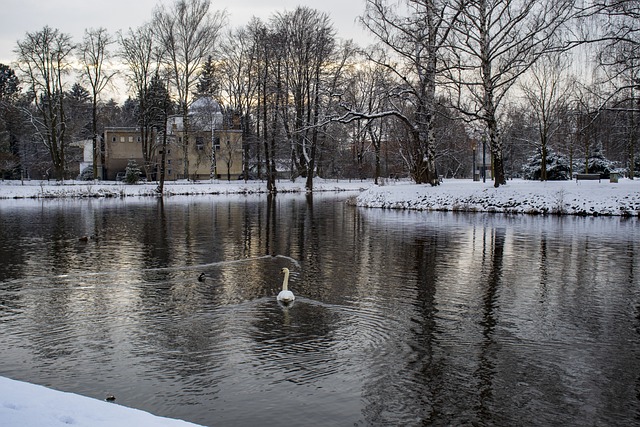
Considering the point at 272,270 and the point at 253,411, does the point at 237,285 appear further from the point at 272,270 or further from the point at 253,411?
the point at 253,411

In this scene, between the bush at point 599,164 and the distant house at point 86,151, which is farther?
the distant house at point 86,151

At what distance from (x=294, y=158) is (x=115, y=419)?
64.9 meters

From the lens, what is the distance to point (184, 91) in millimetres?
56438

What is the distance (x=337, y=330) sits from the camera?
9.63 m

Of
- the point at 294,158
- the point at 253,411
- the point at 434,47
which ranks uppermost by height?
the point at 434,47

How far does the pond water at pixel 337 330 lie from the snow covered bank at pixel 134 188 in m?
33.3

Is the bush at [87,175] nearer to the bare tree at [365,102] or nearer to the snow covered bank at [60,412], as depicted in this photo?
the bare tree at [365,102]

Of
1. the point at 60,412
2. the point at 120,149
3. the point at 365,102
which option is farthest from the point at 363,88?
the point at 60,412

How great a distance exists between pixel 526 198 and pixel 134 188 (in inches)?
1450

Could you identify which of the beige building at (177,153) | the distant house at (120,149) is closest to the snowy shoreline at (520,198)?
the beige building at (177,153)

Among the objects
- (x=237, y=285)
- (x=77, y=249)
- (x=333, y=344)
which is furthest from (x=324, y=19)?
(x=333, y=344)

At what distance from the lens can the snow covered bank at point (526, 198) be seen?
102 feet

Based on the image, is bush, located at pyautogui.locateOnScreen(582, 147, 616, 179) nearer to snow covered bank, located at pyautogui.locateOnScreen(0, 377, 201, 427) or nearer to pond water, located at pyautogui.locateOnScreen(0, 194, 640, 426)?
pond water, located at pyautogui.locateOnScreen(0, 194, 640, 426)

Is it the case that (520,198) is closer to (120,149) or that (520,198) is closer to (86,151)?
(120,149)
